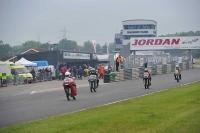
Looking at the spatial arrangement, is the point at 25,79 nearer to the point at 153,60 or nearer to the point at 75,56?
the point at 153,60

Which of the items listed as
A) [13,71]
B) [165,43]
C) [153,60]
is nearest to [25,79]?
[13,71]

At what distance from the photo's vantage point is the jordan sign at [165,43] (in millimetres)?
71812

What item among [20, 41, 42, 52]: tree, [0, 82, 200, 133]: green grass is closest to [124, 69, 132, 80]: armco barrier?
[0, 82, 200, 133]: green grass

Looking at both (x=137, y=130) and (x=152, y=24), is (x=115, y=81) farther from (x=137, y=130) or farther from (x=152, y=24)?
(x=152, y=24)

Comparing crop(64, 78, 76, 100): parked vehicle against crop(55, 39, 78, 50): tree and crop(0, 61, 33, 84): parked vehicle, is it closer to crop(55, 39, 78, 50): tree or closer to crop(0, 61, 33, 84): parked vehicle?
crop(0, 61, 33, 84): parked vehicle

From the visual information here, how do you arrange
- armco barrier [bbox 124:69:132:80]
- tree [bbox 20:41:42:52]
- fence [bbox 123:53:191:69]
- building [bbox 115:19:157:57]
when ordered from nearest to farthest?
armco barrier [bbox 124:69:132:80] → fence [bbox 123:53:191:69] → tree [bbox 20:41:42:52] → building [bbox 115:19:157:57]

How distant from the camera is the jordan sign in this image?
71.8m

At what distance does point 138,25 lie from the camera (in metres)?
140

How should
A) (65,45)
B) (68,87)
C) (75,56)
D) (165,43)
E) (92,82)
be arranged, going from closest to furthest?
(68,87) < (92,82) < (75,56) < (165,43) < (65,45)

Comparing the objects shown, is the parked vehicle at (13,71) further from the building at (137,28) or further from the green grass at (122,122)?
the building at (137,28)

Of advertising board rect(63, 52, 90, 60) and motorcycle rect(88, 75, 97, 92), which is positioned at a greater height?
advertising board rect(63, 52, 90, 60)

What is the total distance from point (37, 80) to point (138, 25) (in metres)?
97.6

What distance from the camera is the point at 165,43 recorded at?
7625cm

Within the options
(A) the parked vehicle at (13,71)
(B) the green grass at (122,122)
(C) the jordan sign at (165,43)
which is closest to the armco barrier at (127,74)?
(A) the parked vehicle at (13,71)
